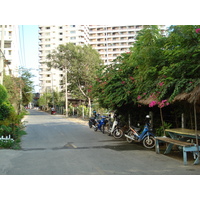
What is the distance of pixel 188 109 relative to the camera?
9938 millimetres

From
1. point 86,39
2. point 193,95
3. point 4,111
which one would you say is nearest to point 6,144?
point 4,111

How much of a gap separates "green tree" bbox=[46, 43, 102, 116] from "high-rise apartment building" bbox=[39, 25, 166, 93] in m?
46.2

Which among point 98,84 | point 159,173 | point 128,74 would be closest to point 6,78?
point 98,84

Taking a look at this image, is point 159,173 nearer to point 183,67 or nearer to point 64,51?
point 183,67

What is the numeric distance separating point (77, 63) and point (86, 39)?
62994mm

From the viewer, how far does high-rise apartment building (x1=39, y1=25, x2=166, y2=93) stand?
88.6m

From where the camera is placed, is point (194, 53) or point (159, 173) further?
point (194, 53)

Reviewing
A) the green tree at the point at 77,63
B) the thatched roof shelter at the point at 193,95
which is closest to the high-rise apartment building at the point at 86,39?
the green tree at the point at 77,63

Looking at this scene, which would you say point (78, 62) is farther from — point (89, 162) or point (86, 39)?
point (86, 39)

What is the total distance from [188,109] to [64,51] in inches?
1214

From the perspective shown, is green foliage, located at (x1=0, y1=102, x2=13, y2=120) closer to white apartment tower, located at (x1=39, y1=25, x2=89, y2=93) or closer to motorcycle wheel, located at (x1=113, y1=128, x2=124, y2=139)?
motorcycle wheel, located at (x1=113, y1=128, x2=124, y2=139)

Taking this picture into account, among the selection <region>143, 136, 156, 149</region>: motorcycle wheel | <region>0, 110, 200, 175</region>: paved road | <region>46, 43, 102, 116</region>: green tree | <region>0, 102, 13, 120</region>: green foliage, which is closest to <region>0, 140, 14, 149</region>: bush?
<region>0, 110, 200, 175</region>: paved road

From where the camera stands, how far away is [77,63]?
124 ft

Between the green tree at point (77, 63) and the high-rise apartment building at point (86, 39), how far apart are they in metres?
46.2
